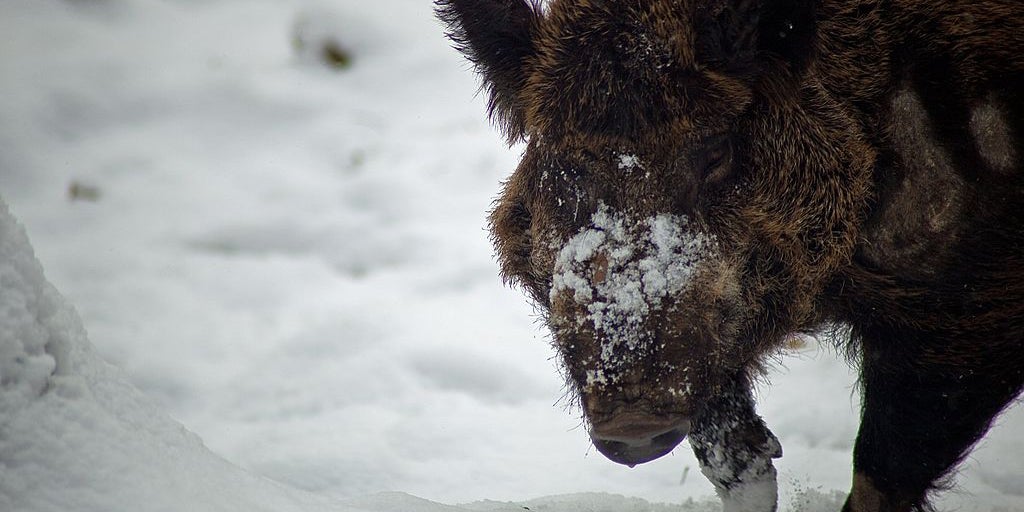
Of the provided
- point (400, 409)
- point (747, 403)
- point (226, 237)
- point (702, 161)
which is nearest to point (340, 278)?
point (226, 237)

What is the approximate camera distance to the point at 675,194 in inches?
83.1

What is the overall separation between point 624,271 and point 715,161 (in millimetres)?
521

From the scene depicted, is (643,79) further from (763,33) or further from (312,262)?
(312,262)

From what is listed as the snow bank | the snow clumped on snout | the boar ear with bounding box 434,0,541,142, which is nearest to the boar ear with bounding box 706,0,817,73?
the snow clumped on snout

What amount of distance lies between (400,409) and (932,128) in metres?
3.13

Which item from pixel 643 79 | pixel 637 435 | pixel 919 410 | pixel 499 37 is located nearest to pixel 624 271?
pixel 637 435

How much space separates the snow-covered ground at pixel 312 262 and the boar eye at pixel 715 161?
0.98 meters

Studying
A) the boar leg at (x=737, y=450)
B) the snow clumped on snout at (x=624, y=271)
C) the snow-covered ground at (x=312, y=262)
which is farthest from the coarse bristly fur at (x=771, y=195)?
the snow-covered ground at (x=312, y=262)

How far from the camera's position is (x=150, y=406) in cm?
150

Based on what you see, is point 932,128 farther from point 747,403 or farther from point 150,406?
point 150,406

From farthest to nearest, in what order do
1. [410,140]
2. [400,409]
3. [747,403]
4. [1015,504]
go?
[410,140]
[400,409]
[1015,504]
[747,403]

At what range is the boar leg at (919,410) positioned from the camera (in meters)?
2.36

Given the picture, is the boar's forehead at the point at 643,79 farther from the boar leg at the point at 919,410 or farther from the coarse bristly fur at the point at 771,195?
the boar leg at the point at 919,410

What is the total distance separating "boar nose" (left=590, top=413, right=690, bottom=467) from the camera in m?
1.85
